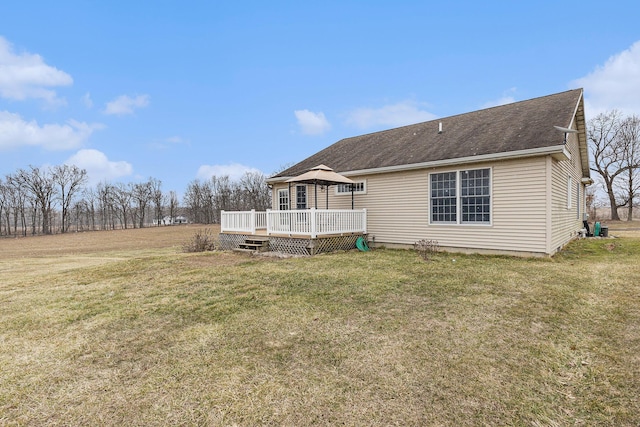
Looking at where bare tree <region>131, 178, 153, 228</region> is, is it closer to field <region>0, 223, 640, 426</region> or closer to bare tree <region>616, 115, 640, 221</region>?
field <region>0, 223, 640, 426</region>

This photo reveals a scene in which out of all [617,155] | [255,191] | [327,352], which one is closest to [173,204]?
[255,191]

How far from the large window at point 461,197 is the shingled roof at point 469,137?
0.66 metres

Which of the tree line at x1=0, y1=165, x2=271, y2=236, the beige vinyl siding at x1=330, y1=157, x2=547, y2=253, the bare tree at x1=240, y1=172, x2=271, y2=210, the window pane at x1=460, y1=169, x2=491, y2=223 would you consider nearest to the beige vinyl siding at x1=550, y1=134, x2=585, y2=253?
the beige vinyl siding at x1=330, y1=157, x2=547, y2=253

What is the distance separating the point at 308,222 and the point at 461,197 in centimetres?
486

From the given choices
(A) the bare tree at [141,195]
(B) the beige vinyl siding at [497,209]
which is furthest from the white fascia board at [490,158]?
(A) the bare tree at [141,195]

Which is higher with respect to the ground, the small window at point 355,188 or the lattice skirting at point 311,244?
the small window at point 355,188

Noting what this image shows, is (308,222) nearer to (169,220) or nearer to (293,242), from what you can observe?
(293,242)

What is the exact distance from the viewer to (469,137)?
33.8 ft

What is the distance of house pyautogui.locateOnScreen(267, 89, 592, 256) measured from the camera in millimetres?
8289

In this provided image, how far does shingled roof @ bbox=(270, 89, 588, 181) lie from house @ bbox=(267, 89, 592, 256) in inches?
1.4

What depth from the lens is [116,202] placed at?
48250 millimetres

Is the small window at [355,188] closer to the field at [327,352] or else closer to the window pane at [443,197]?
the window pane at [443,197]

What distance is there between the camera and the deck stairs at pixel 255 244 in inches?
430

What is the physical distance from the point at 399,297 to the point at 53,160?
51.0m
